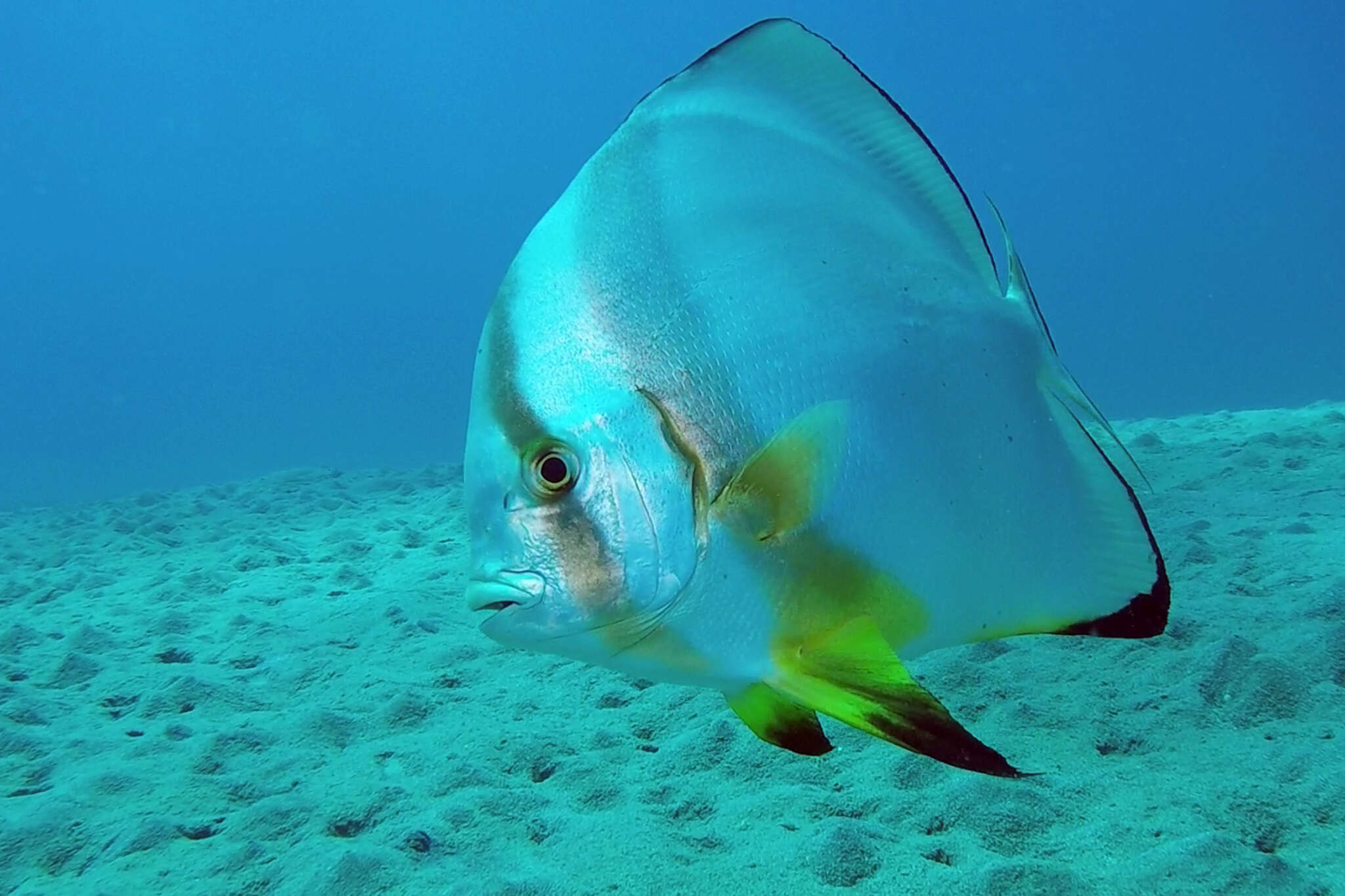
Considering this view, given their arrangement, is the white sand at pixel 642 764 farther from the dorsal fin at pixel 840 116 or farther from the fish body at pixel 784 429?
the dorsal fin at pixel 840 116

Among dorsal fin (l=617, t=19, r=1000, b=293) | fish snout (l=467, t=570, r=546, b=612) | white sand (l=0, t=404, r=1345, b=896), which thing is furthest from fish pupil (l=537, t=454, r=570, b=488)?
white sand (l=0, t=404, r=1345, b=896)

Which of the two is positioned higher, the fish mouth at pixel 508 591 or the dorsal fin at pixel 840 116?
the dorsal fin at pixel 840 116

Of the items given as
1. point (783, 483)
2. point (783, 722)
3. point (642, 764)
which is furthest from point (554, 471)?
point (642, 764)

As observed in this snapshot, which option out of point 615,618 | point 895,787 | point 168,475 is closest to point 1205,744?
point 895,787

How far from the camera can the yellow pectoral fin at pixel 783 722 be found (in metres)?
0.96

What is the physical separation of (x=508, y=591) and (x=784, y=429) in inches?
13.8

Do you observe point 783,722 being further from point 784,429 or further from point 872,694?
point 784,429

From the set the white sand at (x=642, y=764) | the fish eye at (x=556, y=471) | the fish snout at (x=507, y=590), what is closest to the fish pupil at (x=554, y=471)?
the fish eye at (x=556, y=471)

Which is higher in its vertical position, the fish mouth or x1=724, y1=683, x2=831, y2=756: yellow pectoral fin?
the fish mouth

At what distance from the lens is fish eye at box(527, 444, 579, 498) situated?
3.07 ft

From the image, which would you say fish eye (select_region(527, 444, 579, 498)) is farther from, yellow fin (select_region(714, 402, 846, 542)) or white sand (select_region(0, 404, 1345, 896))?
white sand (select_region(0, 404, 1345, 896))

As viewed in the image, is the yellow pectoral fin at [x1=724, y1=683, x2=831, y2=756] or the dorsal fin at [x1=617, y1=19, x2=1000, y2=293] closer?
the yellow pectoral fin at [x1=724, y1=683, x2=831, y2=756]

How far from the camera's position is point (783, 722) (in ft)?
3.17

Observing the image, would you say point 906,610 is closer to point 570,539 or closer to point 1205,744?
point 570,539
